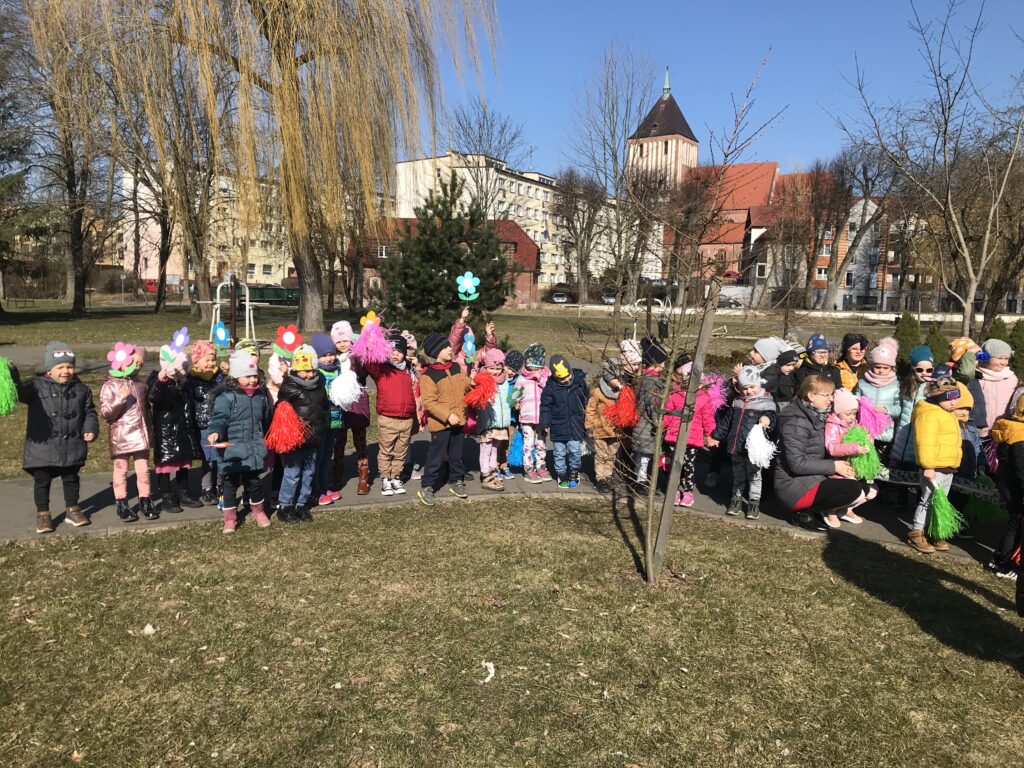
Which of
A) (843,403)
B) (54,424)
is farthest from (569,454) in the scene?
(54,424)

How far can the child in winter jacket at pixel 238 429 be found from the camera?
18.3 ft

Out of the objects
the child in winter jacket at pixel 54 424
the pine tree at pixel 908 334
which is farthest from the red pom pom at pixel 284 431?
the pine tree at pixel 908 334

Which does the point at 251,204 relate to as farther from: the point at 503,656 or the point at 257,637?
the point at 503,656

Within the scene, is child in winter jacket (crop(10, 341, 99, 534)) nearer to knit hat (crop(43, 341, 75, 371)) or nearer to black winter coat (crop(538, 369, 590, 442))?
knit hat (crop(43, 341, 75, 371))

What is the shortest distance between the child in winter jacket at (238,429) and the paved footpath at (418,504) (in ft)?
1.59

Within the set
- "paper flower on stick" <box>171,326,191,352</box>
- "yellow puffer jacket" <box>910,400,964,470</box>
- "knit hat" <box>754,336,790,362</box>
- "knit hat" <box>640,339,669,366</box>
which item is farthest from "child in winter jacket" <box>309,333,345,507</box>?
"yellow puffer jacket" <box>910,400,964,470</box>

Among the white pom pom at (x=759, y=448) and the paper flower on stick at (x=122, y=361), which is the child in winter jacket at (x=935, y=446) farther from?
the paper flower on stick at (x=122, y=361)

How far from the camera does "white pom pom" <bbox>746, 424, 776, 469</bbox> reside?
598cm

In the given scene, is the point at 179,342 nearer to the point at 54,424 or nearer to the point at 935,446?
the point at 54,424

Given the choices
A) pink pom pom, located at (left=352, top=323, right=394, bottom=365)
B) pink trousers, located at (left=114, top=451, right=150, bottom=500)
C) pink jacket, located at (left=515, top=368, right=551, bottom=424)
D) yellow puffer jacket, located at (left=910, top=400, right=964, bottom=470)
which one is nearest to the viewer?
yellow puffer jacket, located at (left=910, top=400, right=964, bottom=470)

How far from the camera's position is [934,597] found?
4.74 m

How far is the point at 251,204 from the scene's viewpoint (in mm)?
7789

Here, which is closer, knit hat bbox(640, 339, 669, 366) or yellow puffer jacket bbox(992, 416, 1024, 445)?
yellow puffer jacket bbox(992, 416, 1024, 445)

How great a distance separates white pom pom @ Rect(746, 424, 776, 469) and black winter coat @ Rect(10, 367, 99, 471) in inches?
221
